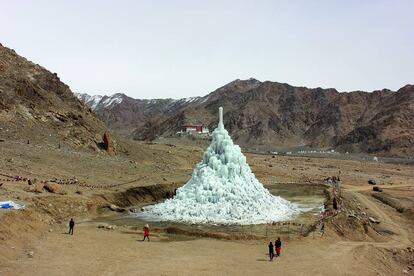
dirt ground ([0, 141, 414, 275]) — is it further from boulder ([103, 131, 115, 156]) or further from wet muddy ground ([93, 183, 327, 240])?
boulder ([103, 131, 115, 156])

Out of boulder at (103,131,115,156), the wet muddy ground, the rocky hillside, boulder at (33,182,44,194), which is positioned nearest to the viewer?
the wet muddy ground

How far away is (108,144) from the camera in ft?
205

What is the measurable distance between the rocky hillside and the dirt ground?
4.24 metres

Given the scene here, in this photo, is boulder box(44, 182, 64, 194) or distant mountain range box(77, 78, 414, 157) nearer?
boulder box(44, 182, 64, 194)

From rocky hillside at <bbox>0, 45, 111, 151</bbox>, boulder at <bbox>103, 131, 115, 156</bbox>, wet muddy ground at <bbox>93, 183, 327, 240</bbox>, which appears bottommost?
wet muddy ground at <bbox>93, 183, 327, 240</bbox>

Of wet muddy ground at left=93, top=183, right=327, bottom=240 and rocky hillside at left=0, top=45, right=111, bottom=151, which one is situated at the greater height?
rocky hillside at left=0, top=45, right=111, bottom=151

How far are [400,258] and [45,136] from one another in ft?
140

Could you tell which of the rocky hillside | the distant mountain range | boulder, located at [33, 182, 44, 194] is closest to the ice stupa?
boulder, located at [33, 182, 44, 194]

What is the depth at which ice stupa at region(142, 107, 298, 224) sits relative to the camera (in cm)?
3541

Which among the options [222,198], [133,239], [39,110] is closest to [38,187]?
[133,239]

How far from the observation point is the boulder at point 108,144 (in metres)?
62.0

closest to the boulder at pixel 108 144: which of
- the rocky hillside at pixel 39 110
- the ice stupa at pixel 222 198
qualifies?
the rocky hillside at pixel 39 110

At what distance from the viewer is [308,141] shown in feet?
586

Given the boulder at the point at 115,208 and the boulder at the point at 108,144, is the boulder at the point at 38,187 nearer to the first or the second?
the boulder at the point at 115,208
